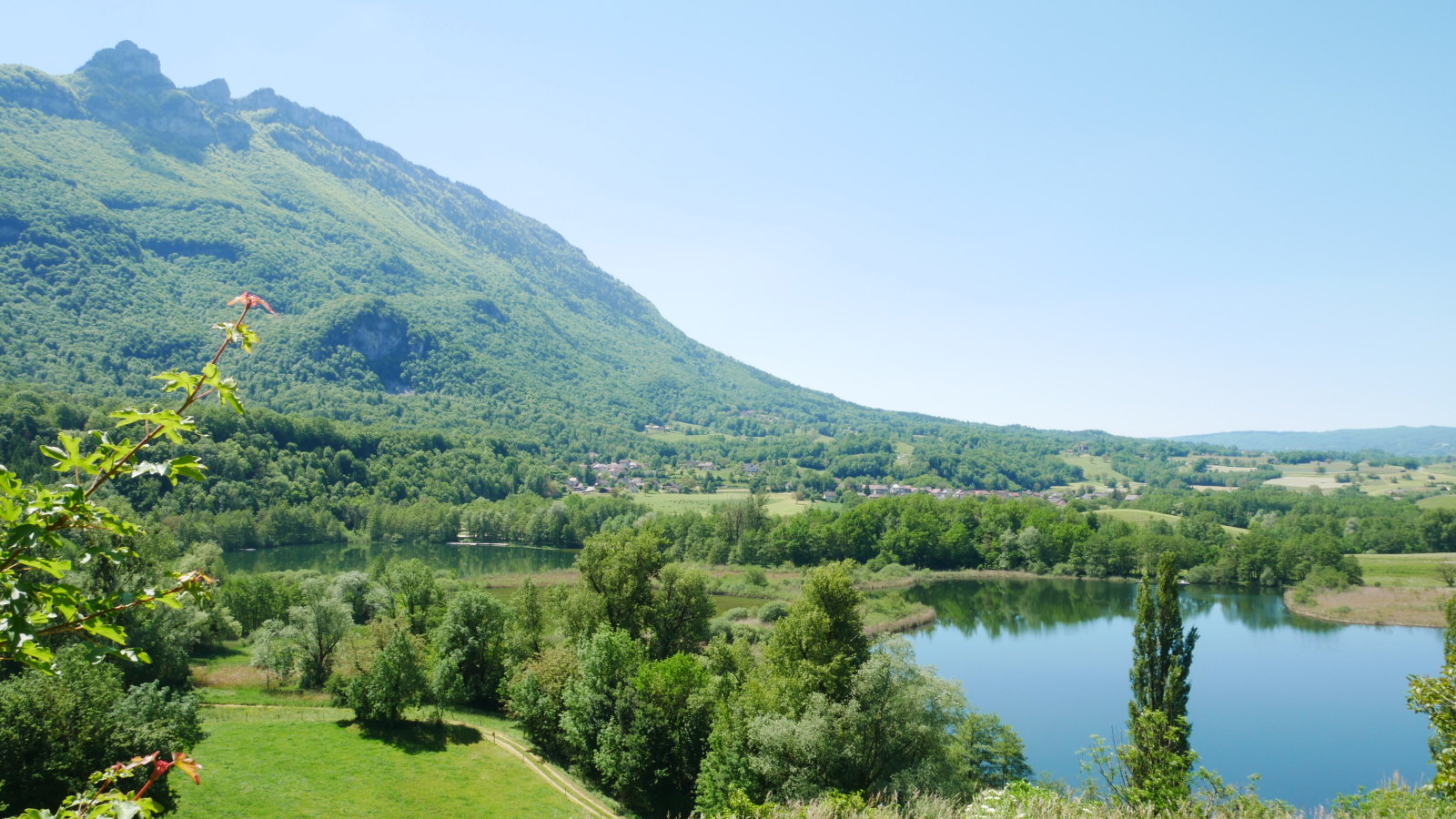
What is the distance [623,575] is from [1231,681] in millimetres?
34649

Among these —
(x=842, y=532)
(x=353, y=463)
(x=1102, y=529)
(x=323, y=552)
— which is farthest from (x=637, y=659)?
(x=353, y=463)

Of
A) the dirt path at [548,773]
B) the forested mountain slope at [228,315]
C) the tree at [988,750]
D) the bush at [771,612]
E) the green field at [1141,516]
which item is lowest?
the bush at [771,612]

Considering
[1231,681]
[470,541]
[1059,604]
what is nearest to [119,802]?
[1231,681]

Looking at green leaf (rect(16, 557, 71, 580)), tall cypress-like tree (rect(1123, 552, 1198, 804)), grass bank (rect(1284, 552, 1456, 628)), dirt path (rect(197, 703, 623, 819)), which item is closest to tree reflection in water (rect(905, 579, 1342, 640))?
grass bank (rect(1284, 552, 1456, 628))

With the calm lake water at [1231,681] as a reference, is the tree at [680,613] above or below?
above

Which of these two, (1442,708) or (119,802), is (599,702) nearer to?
(1442,708)

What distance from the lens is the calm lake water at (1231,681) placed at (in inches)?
1117

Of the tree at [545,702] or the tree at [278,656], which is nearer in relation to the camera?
the tree at [545,702]

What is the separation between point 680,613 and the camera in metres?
28.2

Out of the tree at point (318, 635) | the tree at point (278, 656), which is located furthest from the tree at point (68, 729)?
the tree at point (278, 656)

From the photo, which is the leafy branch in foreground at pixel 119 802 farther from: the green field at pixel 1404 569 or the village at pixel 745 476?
the village at pixel 745 476

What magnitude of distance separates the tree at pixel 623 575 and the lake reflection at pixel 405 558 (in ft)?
113

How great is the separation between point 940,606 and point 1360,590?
32880mm

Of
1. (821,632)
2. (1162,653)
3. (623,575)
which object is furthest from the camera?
(623,575)
